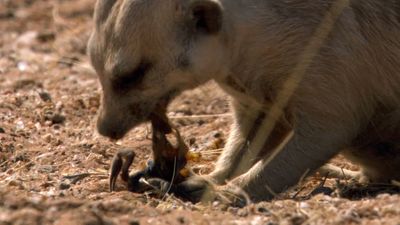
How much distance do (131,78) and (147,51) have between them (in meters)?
0.17

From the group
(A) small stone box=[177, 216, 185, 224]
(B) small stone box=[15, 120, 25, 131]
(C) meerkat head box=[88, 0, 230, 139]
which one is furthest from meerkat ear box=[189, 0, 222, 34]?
(B) small stone box=[15, 120, 25, 131]

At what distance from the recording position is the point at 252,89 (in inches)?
235

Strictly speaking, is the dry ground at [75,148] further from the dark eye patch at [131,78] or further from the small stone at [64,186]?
the dark eye patch at [131,78]

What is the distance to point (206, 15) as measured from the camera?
5531 millimetres

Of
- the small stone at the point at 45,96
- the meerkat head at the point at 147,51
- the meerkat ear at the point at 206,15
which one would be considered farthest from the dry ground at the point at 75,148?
the meerkat ear at the point at 206,15

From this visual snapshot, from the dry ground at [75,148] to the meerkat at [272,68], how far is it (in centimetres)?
32

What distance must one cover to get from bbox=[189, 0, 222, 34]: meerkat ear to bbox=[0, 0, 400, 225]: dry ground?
98 cm

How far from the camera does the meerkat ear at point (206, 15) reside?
546 cm

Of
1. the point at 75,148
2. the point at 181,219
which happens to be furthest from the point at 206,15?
the point at 75,148

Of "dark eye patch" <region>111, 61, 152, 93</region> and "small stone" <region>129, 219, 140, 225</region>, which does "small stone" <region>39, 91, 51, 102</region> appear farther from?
"small stone" <region>129, 219, 140, 225</region>

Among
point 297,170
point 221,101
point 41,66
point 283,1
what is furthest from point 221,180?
point 41,66

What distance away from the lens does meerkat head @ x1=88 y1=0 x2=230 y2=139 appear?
5.46 m

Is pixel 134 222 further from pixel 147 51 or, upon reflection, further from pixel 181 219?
pixel 147 51

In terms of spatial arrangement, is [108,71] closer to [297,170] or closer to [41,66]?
[297,170]
